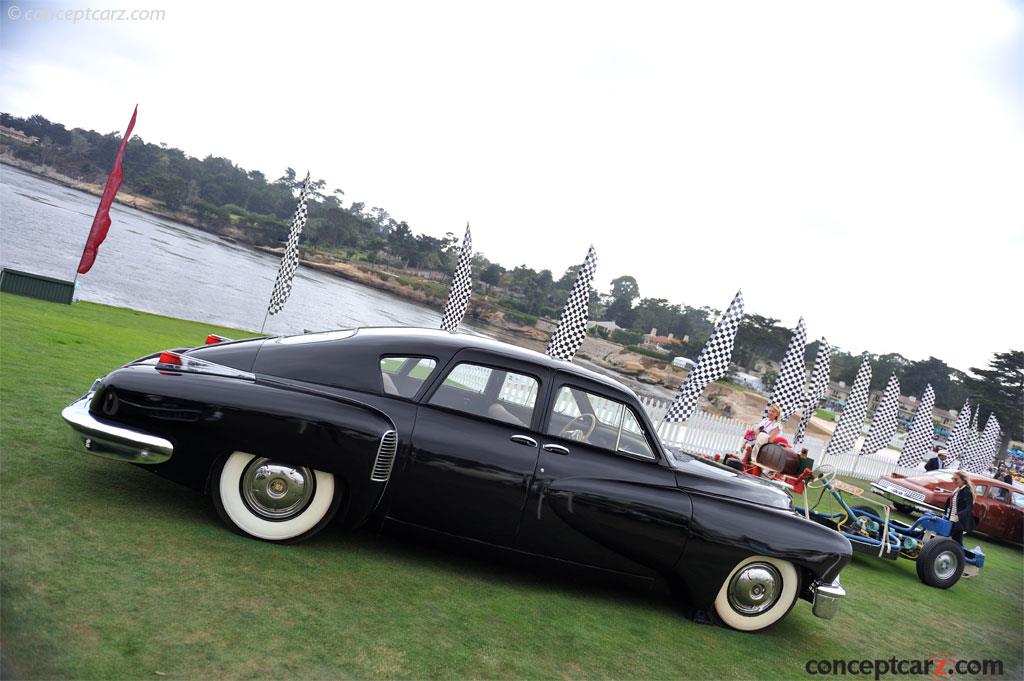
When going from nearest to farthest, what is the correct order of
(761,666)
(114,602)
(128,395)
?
(114,602) < (128,395) < (761,666)

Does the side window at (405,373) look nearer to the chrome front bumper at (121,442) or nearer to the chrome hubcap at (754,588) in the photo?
the chrome front bumper at (121,442)

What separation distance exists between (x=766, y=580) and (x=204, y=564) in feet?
12.4

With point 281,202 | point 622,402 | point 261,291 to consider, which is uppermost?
point 281,202

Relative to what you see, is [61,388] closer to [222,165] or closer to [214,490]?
[214,490]

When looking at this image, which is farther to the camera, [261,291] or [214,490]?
[261,291]

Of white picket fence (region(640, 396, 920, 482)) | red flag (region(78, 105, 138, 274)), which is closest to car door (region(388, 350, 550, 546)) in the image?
white picket fence (region(640, 396, 920, 482))

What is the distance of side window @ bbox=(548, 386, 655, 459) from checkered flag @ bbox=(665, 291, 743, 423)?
36.4 feet

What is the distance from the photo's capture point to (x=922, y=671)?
216 inches

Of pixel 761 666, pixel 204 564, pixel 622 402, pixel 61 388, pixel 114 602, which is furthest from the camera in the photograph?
pixel 61 388

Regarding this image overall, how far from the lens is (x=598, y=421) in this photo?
500cm

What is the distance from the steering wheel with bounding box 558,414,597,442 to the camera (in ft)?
16.0

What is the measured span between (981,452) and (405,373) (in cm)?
3935

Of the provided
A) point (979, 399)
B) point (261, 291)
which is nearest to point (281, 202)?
point (261, 291)

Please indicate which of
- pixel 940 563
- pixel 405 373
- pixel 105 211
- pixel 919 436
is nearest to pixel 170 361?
pixel 405 373
